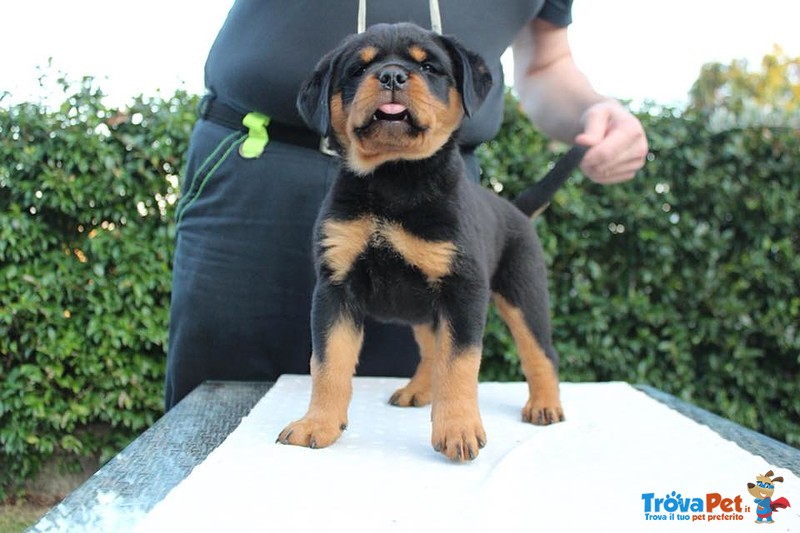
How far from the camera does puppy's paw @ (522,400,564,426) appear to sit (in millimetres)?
2180

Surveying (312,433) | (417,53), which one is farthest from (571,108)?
(312,433)

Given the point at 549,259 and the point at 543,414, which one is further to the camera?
the point at 549,259

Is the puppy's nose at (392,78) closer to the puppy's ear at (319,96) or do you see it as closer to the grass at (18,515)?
the puppy's ear at (319,96)

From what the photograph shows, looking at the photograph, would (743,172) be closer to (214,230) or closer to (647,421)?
(647,421)

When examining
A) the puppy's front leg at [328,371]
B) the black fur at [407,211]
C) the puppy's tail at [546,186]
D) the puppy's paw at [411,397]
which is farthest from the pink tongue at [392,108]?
the puppy's paw at [411,397]

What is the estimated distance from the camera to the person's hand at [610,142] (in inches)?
93.0

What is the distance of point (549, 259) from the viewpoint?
14.0 ft

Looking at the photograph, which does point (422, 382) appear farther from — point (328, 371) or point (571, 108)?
point (571, 108)

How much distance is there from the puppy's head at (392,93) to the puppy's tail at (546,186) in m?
→ 0.58

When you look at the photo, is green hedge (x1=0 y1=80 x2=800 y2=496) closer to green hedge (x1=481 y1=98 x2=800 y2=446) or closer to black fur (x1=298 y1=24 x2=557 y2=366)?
green hedge (x1=481 y1=98 x2=800 y2=446)

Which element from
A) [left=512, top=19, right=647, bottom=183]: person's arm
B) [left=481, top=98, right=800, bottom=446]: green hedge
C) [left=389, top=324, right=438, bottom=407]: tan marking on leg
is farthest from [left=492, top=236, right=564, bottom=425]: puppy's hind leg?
[left=481, top=98, right=800, bottom=446]: green hedge

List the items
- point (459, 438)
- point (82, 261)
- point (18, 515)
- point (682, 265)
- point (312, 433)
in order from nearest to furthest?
point (459, 438)
point (312, 433)
point (82, 261)
point (18, 515)
point (682, 265)

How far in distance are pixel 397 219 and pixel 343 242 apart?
0.51ft

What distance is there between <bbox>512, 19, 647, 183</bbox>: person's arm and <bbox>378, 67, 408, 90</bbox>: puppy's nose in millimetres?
855
